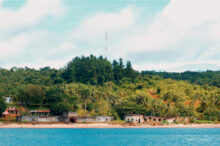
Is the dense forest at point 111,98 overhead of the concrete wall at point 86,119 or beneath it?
overhead

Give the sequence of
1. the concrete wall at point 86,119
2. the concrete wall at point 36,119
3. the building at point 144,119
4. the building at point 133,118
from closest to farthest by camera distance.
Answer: the concrete wall at point 36,119 < the concrete wall at point 86,119 < the building at point 133,118 < the building at point 144,119

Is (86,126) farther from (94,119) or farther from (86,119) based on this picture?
(94,119)

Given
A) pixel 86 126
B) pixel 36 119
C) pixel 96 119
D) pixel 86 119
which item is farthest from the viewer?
pixel 86 119

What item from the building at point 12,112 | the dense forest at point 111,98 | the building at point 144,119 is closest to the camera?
the building at point 144,119

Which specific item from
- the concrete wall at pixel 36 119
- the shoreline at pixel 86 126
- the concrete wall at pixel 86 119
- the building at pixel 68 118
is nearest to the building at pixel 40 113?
the building at pixel 68 118

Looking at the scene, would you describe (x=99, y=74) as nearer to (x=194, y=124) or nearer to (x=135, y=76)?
(x=135, y=76)

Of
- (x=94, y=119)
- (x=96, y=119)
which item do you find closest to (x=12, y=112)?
(x=94, y=119)

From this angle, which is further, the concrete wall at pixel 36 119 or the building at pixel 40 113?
the building at pixel 40 113

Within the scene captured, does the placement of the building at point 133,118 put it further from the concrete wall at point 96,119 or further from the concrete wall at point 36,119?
the concrete wall at point 36,119

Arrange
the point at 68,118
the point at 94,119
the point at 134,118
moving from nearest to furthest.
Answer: the point at 68,118
the point at 94,119
the point at 134,118

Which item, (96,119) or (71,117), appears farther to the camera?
(96,119)

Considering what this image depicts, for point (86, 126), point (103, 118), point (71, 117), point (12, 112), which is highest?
point (12, 112)

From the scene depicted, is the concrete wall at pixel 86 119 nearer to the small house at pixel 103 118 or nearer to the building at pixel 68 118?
the building at pixel 68 118

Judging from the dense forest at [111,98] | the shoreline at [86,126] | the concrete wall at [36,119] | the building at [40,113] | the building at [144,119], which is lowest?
the shoreline at [86,126]
